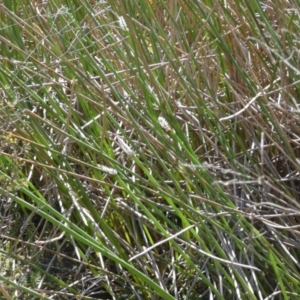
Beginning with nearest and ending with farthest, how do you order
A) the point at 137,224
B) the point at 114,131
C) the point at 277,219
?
the point at 277,219 < the point at 137,224 < the point at 114,131

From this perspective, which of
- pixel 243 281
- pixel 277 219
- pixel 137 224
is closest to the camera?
pixel 243 281

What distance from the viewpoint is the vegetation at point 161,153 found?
1.34 metres

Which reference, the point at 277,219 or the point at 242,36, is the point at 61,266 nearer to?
the point at 277,219

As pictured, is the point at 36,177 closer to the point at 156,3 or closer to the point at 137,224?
the point at 137,224

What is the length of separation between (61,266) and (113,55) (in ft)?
1.68

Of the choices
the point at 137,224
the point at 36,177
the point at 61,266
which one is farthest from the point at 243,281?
the point at 36,177

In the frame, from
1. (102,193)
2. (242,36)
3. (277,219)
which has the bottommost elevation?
(277,219)

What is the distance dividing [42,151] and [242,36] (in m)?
0.47

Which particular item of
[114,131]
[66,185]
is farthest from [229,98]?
[66,185]

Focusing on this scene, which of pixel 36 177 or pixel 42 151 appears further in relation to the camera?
pixel 36 177

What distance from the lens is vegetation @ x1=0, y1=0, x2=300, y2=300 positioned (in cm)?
134

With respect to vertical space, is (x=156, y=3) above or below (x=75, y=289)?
above

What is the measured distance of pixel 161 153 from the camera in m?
1.45

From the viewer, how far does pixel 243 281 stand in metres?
1.24
